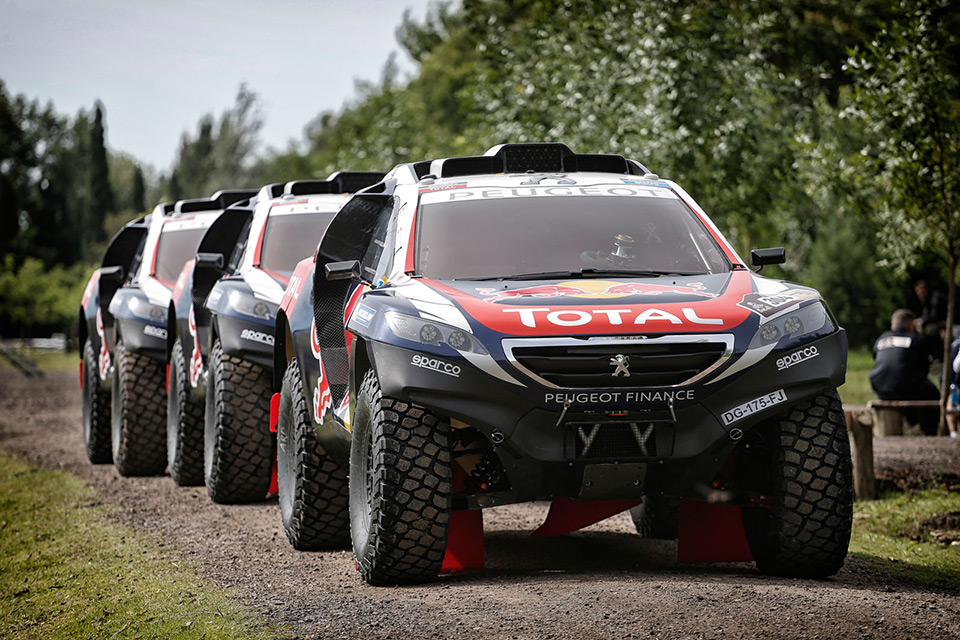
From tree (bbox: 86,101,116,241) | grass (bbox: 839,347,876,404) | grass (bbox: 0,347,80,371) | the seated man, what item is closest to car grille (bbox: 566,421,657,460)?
the seated man

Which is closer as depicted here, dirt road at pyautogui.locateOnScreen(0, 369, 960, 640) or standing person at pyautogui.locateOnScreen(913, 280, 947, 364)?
dirt road at pyautogui.locateOnScreen(0, 369, 960, 640)

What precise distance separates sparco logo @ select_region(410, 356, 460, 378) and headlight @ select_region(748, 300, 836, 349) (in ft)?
4.30

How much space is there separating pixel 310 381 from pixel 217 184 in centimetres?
7288

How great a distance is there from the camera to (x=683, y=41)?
18.5m

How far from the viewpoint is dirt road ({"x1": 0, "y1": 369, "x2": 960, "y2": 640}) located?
577cm

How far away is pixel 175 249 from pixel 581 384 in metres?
9.63

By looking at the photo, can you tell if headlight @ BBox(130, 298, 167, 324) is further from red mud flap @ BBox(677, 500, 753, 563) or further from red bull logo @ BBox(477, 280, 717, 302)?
red bull logo @ BBox(477, 280, 717, 302)

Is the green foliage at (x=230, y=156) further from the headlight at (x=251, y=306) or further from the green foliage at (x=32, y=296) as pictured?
the headlight at (x=251, y=306)

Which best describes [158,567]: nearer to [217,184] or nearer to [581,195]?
[581,195]

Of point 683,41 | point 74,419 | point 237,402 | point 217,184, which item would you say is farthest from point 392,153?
point 217,184

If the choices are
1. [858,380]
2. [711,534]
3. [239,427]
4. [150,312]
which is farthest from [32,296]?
[711,534]

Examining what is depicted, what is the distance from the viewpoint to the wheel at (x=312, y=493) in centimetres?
860

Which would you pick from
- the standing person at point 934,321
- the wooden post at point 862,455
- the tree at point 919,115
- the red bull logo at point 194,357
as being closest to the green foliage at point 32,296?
the standing person at point 934,321

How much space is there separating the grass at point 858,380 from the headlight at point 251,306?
1001cm
